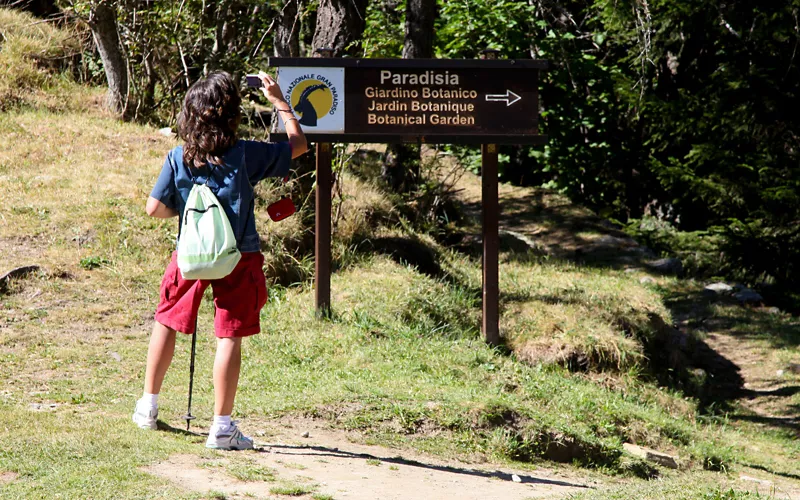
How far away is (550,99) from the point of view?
15.5 metres

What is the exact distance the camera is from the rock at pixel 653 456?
636 centimetres

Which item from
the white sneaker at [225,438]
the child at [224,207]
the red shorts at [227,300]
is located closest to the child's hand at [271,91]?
the child at [224,207]

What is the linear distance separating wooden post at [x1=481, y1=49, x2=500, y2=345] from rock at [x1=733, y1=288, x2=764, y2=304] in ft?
20.9

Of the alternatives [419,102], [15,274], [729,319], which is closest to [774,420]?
[729,319]

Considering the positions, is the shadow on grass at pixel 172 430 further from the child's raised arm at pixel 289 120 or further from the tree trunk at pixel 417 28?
the tree trunk at pixel 417 28

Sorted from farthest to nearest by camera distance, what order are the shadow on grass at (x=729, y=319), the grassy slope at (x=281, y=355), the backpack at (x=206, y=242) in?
the shadow on grass at (x=729, y=319)
the grassy slope at (x=281, y=355)
the backpack at (x=206, y=242)

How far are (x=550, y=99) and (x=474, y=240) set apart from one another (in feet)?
15.4

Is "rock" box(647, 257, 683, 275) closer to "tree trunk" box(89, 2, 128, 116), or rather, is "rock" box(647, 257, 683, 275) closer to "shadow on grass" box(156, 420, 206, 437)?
"tree trunk" box(89, 2, 128, 116)

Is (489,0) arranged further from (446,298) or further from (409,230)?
(446,298)

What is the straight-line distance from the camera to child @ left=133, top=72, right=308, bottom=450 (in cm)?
449

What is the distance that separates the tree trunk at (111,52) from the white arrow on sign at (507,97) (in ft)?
19.5

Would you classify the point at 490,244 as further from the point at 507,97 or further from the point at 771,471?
the point at 771,471

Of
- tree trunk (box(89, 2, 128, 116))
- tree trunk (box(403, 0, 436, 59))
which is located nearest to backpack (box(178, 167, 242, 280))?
tree trunk (box(403, 0, 436, 59))

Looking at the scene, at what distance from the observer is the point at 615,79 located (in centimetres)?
1397
